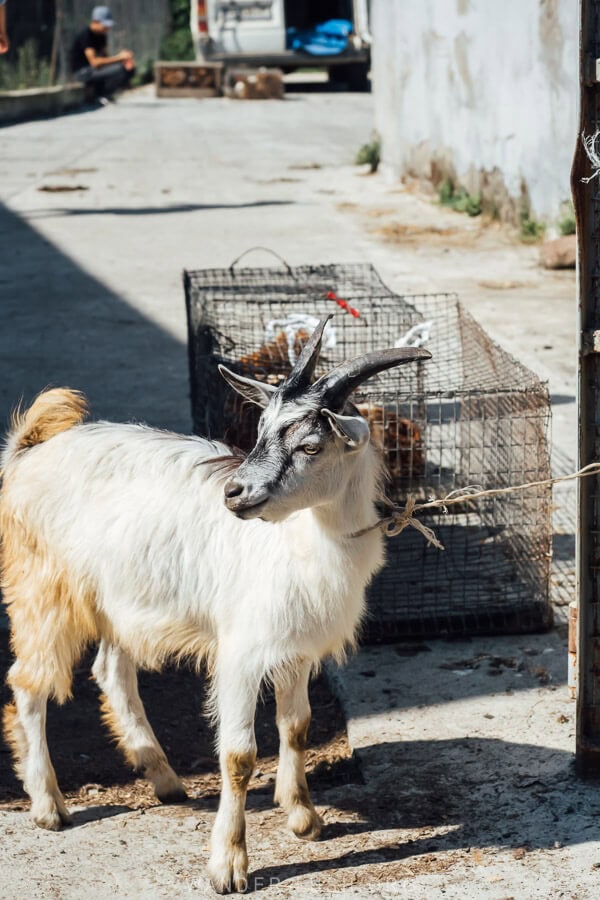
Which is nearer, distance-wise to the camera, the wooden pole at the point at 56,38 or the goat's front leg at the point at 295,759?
the goat's front leg at the point at 295,759

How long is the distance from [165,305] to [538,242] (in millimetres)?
4291

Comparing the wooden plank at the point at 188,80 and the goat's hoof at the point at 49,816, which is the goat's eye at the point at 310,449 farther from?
the wooden plank at the point at 188,80

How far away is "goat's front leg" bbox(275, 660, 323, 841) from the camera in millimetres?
3867

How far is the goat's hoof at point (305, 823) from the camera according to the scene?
387 cm

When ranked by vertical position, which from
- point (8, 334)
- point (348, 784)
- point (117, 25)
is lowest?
point (348, 784)

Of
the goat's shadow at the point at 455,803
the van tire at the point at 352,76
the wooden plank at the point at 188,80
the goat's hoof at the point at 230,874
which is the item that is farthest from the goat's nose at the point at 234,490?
the van tire at the point at 352,76

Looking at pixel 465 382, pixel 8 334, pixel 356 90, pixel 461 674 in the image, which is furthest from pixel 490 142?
pixel 356 90

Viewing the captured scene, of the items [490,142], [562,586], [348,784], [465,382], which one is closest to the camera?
[348,784]

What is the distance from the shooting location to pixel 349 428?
3328 mm

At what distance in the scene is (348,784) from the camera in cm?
419

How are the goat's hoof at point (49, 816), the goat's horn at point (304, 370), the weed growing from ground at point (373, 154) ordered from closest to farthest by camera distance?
the goat's horn at point (304, 370), the goat's hoof at point (49, 816), the weed growing from ground at point (373, 154)

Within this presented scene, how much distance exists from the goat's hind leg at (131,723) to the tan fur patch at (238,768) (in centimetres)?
61

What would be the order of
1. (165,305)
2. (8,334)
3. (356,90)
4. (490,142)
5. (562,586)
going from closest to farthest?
(562,586)
(8,334)
(165,305)
(490,142)
(356,90)

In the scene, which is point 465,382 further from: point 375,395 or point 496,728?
point 496,728
